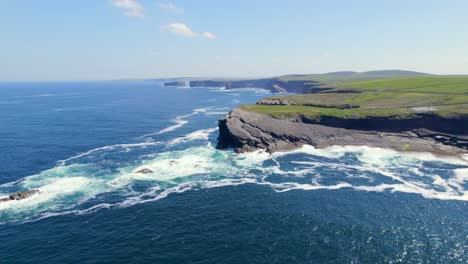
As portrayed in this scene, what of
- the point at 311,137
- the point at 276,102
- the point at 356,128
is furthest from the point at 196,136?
the point at 356,128

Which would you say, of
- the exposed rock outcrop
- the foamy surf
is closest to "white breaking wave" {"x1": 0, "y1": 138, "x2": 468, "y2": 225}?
the foamy surf

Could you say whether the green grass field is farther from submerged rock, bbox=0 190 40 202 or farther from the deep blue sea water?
submerged rock, bbox=0 190 40 202

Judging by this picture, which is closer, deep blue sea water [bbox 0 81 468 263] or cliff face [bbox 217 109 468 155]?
deep blue sea water [bbox 0 81 468 263]

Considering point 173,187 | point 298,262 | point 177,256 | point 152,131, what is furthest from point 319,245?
point 152,131

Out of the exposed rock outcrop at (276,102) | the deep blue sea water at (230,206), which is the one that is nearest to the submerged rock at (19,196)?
the deep blue sea water at (230,206)

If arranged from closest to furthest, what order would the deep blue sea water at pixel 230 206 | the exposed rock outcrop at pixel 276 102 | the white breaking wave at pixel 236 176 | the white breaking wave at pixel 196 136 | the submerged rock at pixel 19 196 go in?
1. the deep blue sea water at pixel 230 206
2. the submerged rock at pixel 19 196
3. the white breaking wave at pixel 236 176
4. the white breaking wave at pixel 196 136
5. the exposed rock outcrop at pixel 276 102

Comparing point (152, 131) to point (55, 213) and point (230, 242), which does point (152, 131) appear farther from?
point (230, 242)

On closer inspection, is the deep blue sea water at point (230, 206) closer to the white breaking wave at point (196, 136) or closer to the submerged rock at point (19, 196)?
the submerged rock at point (19, 196)
